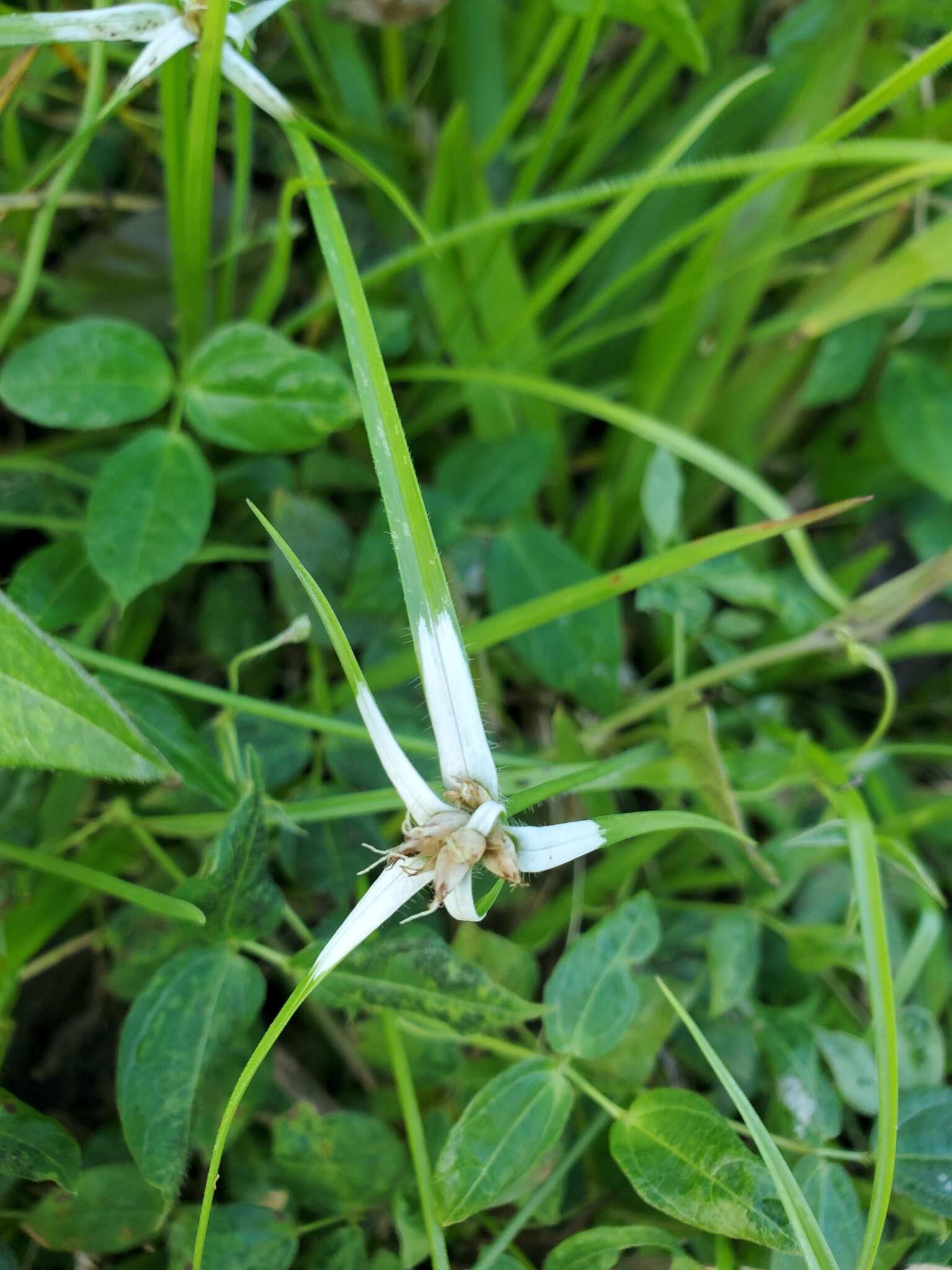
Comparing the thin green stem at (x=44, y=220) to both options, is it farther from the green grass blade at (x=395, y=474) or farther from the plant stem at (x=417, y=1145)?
the plant stem at (x=417, y=1145)

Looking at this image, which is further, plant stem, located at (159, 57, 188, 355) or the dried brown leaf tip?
the dried brown leaf tip

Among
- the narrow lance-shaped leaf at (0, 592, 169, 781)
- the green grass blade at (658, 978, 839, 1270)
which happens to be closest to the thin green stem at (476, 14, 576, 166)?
the narrow lance-shaped leaf at (0, 592, 169, 781)

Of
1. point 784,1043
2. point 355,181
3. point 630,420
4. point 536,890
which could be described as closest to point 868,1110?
point 784,1043

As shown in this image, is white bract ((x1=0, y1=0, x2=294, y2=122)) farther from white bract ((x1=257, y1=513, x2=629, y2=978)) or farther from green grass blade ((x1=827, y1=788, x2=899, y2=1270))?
green grass blade ((x1=827, y1=788, x2=899, y2=1270))

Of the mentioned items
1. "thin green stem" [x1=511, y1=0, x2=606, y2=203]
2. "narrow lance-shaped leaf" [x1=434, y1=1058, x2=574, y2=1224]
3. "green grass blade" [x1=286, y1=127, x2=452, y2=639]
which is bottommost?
"narrow lance-shaped leaf" [x1=434, y1=1058, x2=574, y2=1224]

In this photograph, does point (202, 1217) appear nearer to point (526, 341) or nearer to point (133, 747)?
point (133, 747)

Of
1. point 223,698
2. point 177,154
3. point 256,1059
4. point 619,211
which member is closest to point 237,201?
point 177,154
